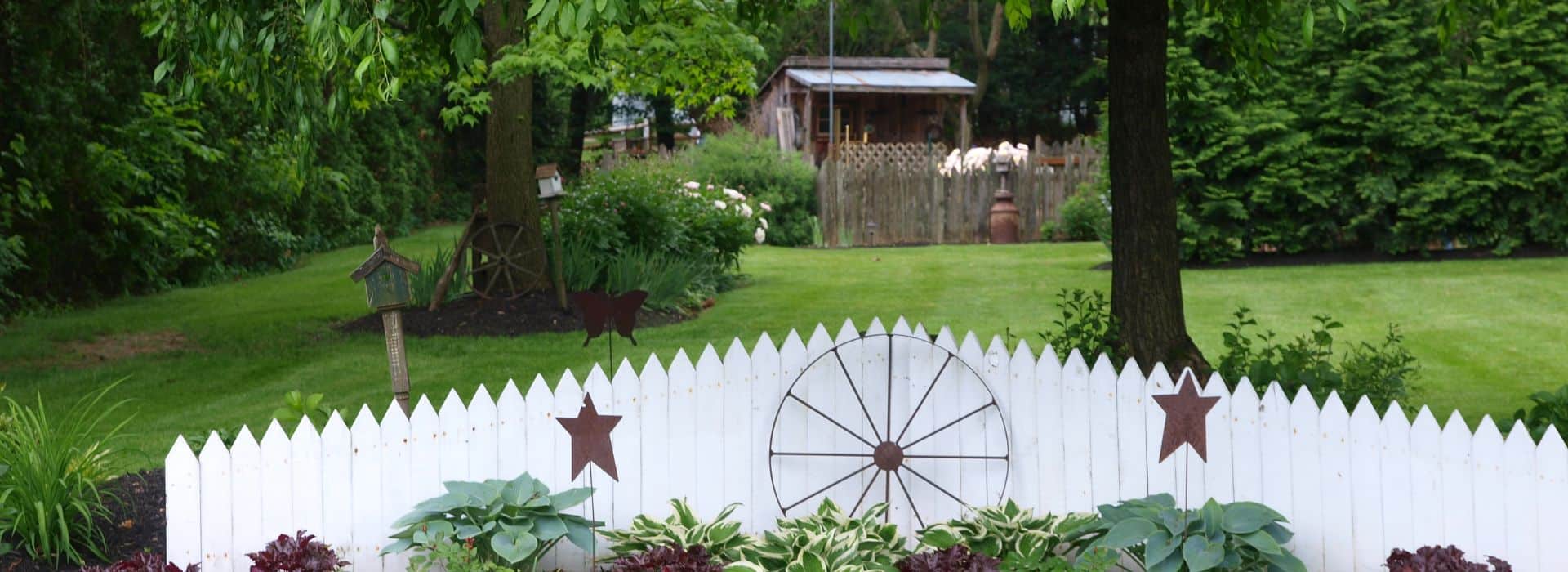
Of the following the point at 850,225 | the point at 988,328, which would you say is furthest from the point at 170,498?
the point at 850,225

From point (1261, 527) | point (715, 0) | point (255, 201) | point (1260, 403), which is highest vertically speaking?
point (715, 0)

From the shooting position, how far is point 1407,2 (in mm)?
12617

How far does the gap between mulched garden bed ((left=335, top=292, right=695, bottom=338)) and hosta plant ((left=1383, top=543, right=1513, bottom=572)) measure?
6797 millimetres

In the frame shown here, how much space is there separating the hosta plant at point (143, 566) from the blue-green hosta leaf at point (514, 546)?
0.97 meters

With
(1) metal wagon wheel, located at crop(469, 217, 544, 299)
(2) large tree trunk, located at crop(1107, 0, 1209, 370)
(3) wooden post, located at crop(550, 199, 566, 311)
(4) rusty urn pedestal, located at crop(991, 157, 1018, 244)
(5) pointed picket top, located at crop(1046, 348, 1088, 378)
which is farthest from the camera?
(4) rusty urn pedestal, located at crop(991, 157, 1018, 244)

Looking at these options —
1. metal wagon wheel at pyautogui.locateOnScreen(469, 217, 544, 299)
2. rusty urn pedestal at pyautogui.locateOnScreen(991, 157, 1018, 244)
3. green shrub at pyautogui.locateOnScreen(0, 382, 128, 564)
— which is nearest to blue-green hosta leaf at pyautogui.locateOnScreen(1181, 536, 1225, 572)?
green shrub at pyautogui.locateOnScreen(0, 382, 128, 564)

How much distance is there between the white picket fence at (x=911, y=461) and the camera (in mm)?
4258

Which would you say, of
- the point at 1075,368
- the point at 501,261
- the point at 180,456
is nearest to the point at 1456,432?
the point at 1075,368

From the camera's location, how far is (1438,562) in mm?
4027

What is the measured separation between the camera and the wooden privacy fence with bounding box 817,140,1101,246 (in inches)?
769

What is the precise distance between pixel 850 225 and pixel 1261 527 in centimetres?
1548

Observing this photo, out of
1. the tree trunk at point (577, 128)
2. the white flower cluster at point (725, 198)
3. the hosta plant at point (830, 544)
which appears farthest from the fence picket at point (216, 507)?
the tree trunk at point (577, 128)

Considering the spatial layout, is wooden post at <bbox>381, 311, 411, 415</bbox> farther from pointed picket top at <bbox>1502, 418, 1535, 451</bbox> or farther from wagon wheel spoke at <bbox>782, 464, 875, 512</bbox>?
pointed picket top at <bbox>1502, 418, 1535, 451</bbox>

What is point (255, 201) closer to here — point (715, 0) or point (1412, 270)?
point (715, 0)
